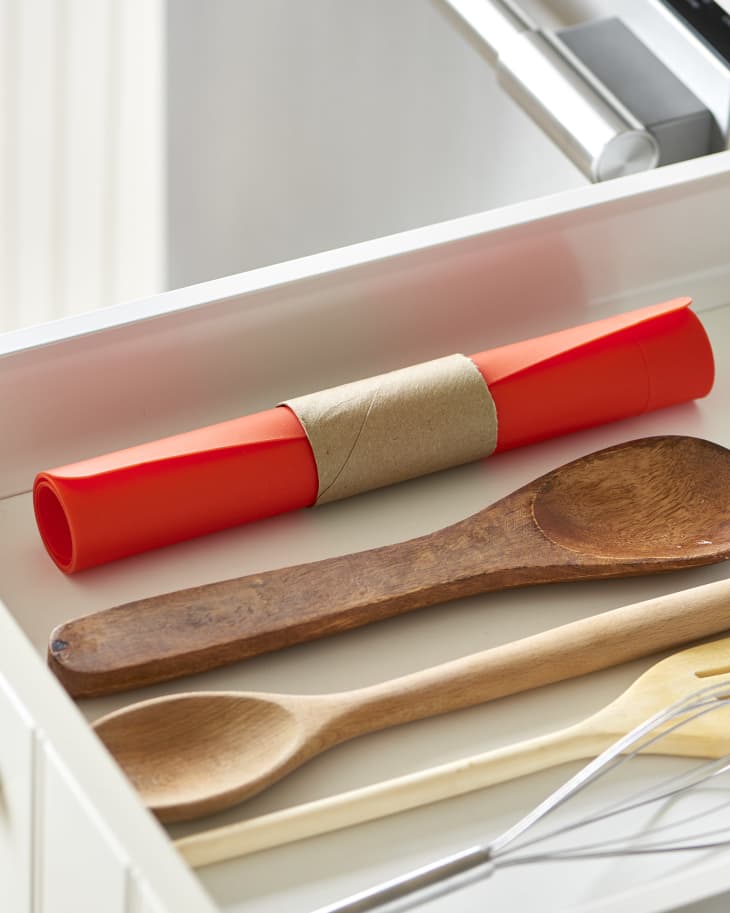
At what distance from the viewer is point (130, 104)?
3.56 ft

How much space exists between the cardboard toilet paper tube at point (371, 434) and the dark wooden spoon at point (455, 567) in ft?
0.11

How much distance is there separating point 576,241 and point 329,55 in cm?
44

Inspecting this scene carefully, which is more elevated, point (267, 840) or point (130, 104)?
point (130, 104)

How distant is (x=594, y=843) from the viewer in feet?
1.40

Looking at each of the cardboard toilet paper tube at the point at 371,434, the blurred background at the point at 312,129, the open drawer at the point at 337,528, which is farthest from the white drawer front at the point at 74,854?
the blurred background at the point at 312,129

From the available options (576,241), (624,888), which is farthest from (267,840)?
(576,241)

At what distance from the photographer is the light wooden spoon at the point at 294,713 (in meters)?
0.43

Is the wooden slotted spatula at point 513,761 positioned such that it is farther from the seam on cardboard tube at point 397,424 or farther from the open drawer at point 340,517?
the seam on cardboard tube at point 397,424

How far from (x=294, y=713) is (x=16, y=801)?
0.27 ft

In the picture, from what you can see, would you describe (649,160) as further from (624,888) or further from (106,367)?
(624,888)

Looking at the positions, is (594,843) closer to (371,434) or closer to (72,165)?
(371,434)

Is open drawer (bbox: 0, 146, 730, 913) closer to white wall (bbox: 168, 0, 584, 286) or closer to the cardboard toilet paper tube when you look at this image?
the cardboard toilet paper tube

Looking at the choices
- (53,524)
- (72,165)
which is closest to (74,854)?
(53,524)

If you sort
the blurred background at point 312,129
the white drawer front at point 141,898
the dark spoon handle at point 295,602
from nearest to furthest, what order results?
1. the white drawer front at point 141,898
2. the dark spoon handle at point 295,602
3. the blurred background at point 312,129
